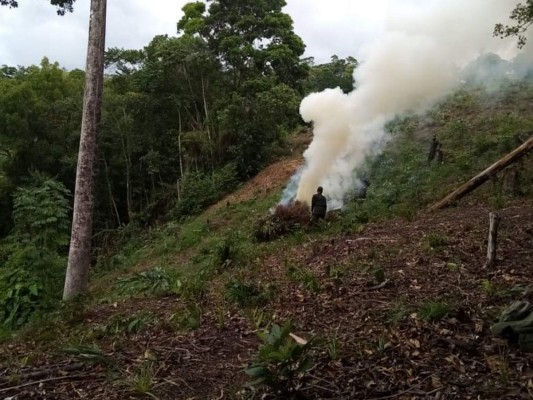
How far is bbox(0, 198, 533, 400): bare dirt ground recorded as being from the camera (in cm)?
359

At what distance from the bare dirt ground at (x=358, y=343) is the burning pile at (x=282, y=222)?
547cm

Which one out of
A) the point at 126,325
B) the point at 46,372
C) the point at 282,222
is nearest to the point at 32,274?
the point at 282,222

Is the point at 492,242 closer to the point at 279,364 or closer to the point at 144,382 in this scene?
the point at 279,364

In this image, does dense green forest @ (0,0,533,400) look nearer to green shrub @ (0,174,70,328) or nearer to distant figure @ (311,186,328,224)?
green shrub @ (0,174,70,328)

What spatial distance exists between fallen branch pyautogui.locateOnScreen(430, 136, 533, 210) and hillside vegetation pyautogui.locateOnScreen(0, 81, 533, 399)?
330 millimetres

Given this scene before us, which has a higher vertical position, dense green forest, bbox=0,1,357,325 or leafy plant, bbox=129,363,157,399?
dense green forest, bbox=0,1,357,325

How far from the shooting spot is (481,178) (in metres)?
12.0

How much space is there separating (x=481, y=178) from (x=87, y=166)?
8.76m

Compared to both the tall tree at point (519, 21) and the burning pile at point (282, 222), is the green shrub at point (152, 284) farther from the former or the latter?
the tall tree at point (519, 21)

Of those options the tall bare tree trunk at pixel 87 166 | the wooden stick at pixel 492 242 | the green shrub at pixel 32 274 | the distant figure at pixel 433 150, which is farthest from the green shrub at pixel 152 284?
the distant figure at pixel 433 150

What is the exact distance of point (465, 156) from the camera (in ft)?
50.9

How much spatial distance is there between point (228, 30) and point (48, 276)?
17.9m

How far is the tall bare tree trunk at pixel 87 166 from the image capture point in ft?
30.4

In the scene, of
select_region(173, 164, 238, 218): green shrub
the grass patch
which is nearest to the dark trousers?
the grass patch
